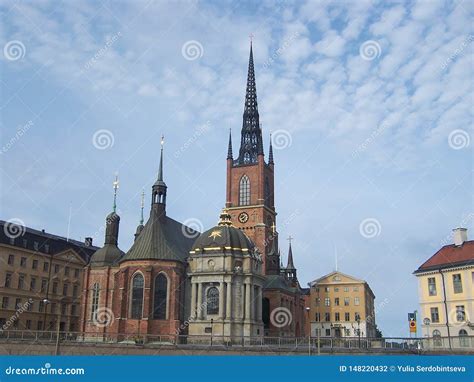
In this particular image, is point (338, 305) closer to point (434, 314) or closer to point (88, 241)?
point (88, 241)

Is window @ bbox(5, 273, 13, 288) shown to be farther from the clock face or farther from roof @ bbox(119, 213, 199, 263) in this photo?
the clock face

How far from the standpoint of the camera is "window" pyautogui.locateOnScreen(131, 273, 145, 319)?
5944 cm

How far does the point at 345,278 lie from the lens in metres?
108

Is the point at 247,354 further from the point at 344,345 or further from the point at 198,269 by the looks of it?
the point at 198,269

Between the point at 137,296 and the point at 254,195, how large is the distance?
34936 mm

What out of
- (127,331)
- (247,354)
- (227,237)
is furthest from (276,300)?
(247,354)

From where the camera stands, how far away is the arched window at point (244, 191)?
9050 centimetres

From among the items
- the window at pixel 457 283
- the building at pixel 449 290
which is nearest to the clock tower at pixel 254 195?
the building at pixel 449 290

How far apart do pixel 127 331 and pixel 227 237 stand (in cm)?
1565

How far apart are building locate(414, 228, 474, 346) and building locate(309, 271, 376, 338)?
5064 cm

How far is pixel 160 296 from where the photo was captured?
60.5 metres

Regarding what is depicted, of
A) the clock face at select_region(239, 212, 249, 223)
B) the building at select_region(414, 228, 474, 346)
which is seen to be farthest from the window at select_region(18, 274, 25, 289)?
the building at select_region(414, 228, 474, 346)

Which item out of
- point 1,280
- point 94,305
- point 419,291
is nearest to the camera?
point 419,291

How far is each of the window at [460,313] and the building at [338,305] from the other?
54014 millimetres
